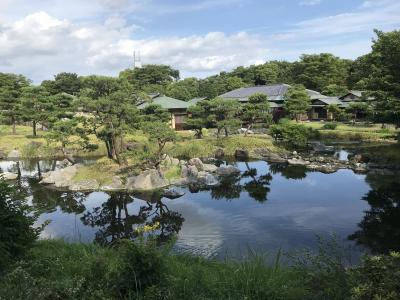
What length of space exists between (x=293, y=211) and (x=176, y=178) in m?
7.19

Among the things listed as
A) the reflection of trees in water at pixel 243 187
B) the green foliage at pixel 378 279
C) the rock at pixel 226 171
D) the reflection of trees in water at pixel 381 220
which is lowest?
the reflection of trees in water at pixel 381 220

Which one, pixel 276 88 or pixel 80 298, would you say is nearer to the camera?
pixel 80 298

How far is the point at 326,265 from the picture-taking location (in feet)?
17.7

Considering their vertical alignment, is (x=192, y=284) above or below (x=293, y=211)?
above

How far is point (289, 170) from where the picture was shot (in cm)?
2300

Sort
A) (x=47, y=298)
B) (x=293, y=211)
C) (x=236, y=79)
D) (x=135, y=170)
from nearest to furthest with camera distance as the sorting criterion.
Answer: (x=47, y=298)
(x=293, y=211)
(x=135, y=170)
(x=236, y=79)

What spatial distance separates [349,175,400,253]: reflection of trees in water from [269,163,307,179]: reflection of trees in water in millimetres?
3892

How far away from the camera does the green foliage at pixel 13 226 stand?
18.7 feet

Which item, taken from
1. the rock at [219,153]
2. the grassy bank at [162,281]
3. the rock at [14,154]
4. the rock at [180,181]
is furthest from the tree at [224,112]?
the grassy bank at [162,281]

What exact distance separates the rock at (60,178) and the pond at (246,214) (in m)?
0.75

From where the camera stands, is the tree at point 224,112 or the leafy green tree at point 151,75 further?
the leafy green tree at point 151,75

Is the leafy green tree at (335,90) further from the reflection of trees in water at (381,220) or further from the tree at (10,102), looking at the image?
the tree at (10,102)

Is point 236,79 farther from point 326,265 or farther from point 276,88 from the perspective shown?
point 326,265

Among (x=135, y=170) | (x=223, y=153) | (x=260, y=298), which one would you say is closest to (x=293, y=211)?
(x=135, y=170)
